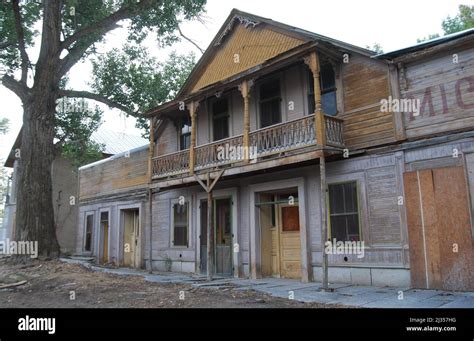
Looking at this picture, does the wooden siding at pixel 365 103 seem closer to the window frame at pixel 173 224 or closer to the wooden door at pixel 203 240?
the wooden door at pixel 203 240

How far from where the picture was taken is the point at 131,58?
63.9 feet

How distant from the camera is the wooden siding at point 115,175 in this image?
1842 cm

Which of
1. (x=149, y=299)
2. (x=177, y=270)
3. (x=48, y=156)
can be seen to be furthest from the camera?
(x=177, y=270)

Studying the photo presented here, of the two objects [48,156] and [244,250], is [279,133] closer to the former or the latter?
[244,250]

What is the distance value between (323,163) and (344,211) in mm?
1663

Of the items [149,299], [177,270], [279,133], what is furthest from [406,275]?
[177,270]

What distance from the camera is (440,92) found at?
31.1ft

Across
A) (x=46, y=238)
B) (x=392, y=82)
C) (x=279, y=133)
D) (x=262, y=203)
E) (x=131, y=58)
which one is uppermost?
(x=131, y=58)

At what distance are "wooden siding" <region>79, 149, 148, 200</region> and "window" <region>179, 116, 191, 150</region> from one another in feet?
7.58

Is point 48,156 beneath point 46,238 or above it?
above

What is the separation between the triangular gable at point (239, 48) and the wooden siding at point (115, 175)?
418cm

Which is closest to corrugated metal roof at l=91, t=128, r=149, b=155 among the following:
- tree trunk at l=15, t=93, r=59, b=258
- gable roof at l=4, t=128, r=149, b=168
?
gable roof at l=4, t=128, r=149, b=168

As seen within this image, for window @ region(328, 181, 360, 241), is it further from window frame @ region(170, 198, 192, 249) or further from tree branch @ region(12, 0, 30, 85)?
tree branch @ region(12, 0, 30, 85)
